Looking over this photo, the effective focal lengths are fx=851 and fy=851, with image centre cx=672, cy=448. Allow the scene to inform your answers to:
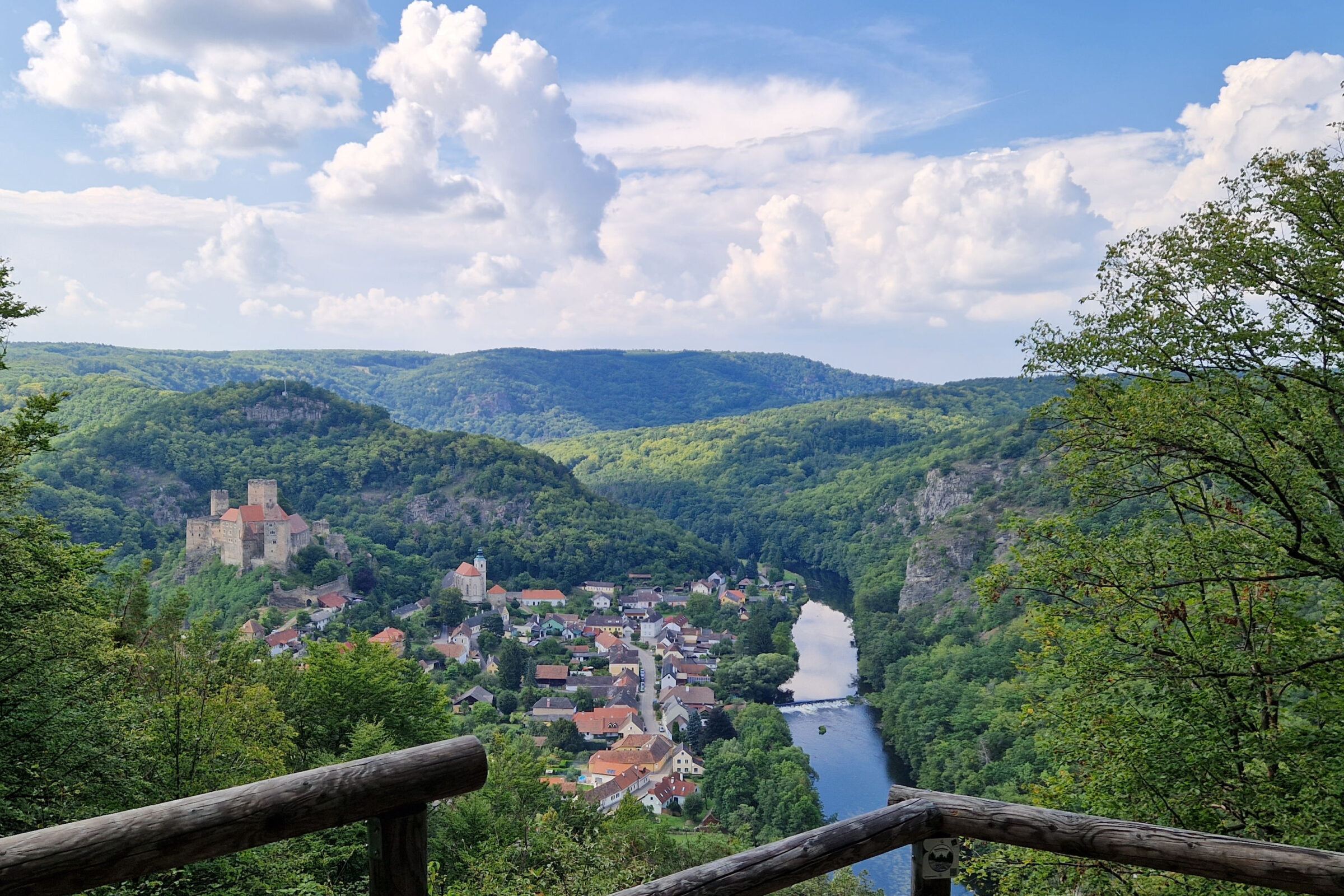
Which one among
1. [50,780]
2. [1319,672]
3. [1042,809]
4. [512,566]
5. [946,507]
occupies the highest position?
[1042,809]

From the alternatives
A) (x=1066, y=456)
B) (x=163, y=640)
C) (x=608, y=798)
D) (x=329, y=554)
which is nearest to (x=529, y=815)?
(x=163, y=640)

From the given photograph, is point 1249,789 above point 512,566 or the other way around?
above

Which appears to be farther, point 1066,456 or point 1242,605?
point 1066,456

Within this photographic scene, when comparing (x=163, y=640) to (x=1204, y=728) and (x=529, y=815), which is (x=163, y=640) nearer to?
(x=529, y=815)

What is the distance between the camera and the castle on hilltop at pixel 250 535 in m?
47.4

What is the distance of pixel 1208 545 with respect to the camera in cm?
797

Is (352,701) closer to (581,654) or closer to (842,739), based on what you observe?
(842,739)

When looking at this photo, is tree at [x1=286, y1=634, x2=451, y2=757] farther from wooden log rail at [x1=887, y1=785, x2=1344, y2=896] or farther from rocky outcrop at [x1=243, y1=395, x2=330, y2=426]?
rocky outcrop at [x1=243, y1=395, x2=330, y2=426]

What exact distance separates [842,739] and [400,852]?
35521 mm

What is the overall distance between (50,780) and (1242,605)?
11003 millimetres

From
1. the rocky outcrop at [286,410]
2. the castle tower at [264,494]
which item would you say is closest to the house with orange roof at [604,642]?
the castle tower at [264,494]

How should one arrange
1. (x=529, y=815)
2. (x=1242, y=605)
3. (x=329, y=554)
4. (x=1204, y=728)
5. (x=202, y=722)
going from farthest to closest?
(x=329, y=554) → (x=529, y=815) → (x=202, y=722) → (x=1242, y=605) → (x=1204, y=728)

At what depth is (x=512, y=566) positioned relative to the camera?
2699 inches

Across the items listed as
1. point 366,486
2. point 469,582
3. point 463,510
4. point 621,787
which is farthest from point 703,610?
point 366,486
